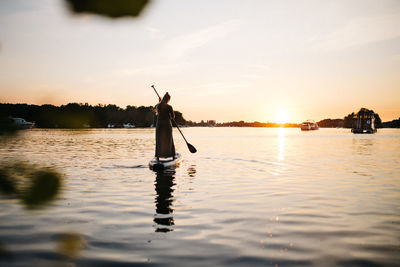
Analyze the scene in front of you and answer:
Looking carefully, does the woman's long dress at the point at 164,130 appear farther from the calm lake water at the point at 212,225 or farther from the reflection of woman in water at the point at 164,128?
the calm lake water at the point at 212,225

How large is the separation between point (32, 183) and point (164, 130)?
18952mm

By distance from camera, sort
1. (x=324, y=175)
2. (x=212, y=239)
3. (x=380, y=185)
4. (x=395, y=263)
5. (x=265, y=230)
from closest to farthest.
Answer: (x=395, y=263) → (x=212, y=239) → (x=265, y=230) → (x=380, y=185) → (x=324, y=175)

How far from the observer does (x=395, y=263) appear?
20.4ft

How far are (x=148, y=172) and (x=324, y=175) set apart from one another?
10056mm

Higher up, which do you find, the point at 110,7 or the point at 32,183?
the point at 110,7

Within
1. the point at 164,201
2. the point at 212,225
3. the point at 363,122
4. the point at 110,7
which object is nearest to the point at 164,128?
the point at 164,201

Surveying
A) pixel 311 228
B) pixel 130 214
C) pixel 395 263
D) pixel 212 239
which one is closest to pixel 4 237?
pixel 130 214

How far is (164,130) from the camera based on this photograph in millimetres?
20188

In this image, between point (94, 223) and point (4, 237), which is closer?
point (4, 237)

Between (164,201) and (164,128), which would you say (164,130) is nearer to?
(164,128)

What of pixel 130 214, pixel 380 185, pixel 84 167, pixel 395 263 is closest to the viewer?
pixel 395 263

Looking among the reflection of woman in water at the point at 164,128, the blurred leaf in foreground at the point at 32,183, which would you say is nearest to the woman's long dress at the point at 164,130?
the reflection of woman in water at the point at 164,128

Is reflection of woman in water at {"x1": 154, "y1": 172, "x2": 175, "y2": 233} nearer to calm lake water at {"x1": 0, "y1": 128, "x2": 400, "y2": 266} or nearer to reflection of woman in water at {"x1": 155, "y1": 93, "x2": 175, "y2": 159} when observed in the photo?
calm lake water at {"x1": 0, "y1": 128, "x2": 400, "y2": 266}

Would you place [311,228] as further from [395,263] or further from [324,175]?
[324,175]
